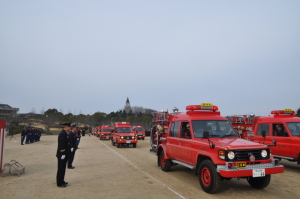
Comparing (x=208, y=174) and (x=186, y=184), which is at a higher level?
(x=208, y=174)

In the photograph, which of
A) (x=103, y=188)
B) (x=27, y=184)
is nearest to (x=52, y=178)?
(x=27, y=184)

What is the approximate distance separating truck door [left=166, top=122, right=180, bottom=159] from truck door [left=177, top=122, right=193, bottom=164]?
29 centimetres

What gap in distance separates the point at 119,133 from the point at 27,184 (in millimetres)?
14771

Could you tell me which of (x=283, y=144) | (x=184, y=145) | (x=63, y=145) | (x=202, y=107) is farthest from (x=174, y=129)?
(x=283, y=144)

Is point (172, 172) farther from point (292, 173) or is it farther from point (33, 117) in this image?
point (33, 117)

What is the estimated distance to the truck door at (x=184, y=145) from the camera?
7914mm

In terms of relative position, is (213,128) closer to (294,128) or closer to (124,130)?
(294,128)

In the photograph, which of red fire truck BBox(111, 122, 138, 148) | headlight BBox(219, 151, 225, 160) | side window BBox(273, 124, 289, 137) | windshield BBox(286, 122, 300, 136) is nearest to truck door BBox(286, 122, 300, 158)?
windshield BBox(286, 122, 300, 136)

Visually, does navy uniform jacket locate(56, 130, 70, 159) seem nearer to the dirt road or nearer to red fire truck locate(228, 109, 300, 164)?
the dirt road

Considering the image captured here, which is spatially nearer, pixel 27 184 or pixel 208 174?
pixel 208 174

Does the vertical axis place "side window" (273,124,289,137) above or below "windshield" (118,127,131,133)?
above

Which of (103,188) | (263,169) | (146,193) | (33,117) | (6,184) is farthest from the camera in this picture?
(33,117)

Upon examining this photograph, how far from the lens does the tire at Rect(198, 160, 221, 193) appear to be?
645 cm

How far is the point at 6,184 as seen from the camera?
7883 millimetres
